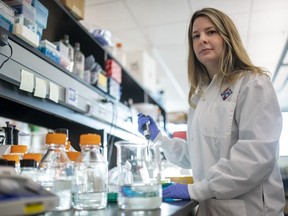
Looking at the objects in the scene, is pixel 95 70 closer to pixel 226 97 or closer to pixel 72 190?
pixel 226 97

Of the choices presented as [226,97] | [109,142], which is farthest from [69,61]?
[226,97]

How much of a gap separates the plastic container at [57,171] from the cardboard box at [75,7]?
94cm

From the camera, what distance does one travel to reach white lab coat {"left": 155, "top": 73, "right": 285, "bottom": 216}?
2.90 ft

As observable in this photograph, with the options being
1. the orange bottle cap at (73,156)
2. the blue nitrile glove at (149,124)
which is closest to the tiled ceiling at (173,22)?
the blue nitrile glove at (149,124)

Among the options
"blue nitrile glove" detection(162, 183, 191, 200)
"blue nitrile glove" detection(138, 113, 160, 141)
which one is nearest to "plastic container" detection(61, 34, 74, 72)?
"blue nitrile glove" detection(138, 113, 160, 141)

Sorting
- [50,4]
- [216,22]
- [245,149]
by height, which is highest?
[50,4]

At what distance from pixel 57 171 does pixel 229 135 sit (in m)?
0.63

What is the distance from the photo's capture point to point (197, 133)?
1.11m

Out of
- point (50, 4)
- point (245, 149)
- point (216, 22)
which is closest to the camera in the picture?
point (245, 149)

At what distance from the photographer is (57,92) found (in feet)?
3.98

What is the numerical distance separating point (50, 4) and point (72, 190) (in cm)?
99

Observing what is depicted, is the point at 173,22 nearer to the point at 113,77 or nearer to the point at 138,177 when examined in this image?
the point at 113,77

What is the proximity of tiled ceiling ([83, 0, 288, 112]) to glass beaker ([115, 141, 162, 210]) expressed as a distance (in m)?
1.33

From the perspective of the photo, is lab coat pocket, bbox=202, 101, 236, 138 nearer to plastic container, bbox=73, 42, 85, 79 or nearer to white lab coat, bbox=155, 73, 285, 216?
white lab coat, bbox=155, 73, 285, 216
